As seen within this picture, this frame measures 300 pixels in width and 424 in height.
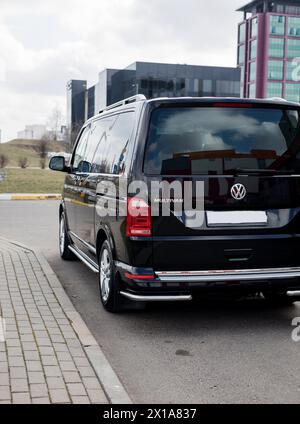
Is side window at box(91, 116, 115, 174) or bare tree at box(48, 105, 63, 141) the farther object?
bare tree at box(48, 105, 63, 141)

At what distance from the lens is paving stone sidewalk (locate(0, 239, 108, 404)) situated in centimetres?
398

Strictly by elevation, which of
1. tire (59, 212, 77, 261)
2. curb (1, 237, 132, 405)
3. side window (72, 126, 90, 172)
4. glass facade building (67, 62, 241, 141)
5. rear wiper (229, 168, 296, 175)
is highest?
glass facade building (67, 62, 241, 141)

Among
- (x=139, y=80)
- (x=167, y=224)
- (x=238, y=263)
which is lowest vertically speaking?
(x=238, y=263)

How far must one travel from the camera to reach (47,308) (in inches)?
248

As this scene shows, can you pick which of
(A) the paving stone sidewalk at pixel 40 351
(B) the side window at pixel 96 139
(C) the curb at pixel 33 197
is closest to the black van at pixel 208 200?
(A) the paving stone sidewalk at pixel 40 351

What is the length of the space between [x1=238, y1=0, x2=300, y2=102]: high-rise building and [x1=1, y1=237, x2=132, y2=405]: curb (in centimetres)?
10978

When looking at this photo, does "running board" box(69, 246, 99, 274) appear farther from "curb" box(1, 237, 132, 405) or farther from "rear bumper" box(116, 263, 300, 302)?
"rear bumper" box(116, 263, 300, 302)

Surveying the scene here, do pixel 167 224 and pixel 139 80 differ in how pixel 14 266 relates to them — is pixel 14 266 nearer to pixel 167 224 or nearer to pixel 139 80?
pixel 167 224

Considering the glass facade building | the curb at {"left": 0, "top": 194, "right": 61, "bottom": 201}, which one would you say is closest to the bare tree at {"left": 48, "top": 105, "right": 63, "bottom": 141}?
the glass facade building

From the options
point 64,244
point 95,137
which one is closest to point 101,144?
point 95,137

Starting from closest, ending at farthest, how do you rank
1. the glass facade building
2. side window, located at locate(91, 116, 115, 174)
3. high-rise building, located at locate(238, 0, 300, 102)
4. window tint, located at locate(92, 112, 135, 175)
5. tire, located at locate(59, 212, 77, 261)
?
window tint, located at locate(92, 112, 135, 175) < side window, located at locate(91, 116, 115, 174) < tire, located at locate(59, 212, 77, 261) < the glass facade building < high-rise building, located at locate(238, 0, 300, 102)

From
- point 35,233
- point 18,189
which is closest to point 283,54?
point 18,189
